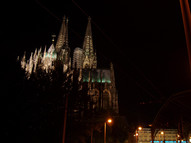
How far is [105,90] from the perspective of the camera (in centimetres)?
7694

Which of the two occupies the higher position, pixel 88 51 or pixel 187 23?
pixel 88 51

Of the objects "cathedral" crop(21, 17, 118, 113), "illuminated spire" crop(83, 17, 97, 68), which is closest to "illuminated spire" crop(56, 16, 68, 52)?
"cathedral" crop(21, 17, 118, 113)

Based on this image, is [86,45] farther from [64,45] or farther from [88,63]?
[64,45]

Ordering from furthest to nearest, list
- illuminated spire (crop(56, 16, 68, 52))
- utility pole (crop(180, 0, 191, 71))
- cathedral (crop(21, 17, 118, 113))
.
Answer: illuminated spire (crop(56, 16, 68, 52))
cathedral (crop(21, 17, 118, 113))
utility pole (crop(180, 0, 191, 71))

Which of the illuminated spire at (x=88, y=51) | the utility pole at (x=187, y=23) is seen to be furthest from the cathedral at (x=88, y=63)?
the utility pole at (x=187, y=23)

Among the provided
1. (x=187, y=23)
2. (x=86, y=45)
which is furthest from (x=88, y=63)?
(x=187, y=23)

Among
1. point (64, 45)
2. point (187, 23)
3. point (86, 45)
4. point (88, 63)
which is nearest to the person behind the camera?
point (187, 23)

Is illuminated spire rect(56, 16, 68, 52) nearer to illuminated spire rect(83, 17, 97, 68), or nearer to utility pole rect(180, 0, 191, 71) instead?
illuminated spire rect(83, 17, 97, 68)

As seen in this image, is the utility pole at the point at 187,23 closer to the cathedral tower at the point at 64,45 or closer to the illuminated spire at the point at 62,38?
the cathedral tower at the point at 64,45

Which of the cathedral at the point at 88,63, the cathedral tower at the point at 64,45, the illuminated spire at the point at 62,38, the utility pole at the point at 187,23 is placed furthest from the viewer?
the illuminated spire at the point at 62,38

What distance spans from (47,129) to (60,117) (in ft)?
5.04

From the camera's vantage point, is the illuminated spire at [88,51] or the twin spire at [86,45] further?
the illuminated spire at [88,51]

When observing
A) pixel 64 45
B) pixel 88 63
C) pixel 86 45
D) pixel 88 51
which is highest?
pixel 86 45

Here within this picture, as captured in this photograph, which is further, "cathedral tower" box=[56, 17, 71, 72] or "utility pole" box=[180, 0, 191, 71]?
"cathedral tower" box=[56, 17, 71, 72]
